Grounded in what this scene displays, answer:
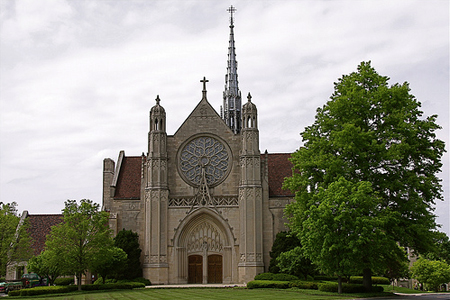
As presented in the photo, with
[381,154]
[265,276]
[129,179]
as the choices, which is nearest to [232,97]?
[129,179]

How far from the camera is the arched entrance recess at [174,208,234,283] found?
50.5 meters

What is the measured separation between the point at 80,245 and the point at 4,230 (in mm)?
7029

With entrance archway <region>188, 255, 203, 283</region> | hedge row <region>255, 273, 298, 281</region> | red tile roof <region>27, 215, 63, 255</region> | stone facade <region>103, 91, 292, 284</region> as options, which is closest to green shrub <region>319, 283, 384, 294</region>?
hedge row <region>255, 273, 298, 281</region>

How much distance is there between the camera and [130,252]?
48.8m

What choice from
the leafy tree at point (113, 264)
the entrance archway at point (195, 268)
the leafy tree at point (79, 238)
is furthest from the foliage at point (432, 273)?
the leafy tree at point (79, 238)

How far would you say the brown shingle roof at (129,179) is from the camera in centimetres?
5356

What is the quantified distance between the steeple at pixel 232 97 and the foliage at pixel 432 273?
29.0 m

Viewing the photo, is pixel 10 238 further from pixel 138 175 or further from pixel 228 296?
pixel 228 296

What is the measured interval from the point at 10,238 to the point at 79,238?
6.79 meters

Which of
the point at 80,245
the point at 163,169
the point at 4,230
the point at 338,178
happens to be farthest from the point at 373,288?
the point at 4,230

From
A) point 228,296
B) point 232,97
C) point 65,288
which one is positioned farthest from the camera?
point 232,97

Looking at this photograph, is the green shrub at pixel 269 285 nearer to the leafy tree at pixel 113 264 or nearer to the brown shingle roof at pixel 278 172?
the leafy tree at pixel 113 264

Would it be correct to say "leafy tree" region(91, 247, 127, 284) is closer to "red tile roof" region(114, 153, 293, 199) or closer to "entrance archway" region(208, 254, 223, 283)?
"red tile roof" region(114, 153, 293, 199)

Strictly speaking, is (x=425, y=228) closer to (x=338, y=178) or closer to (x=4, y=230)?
(x=338, y=178)
